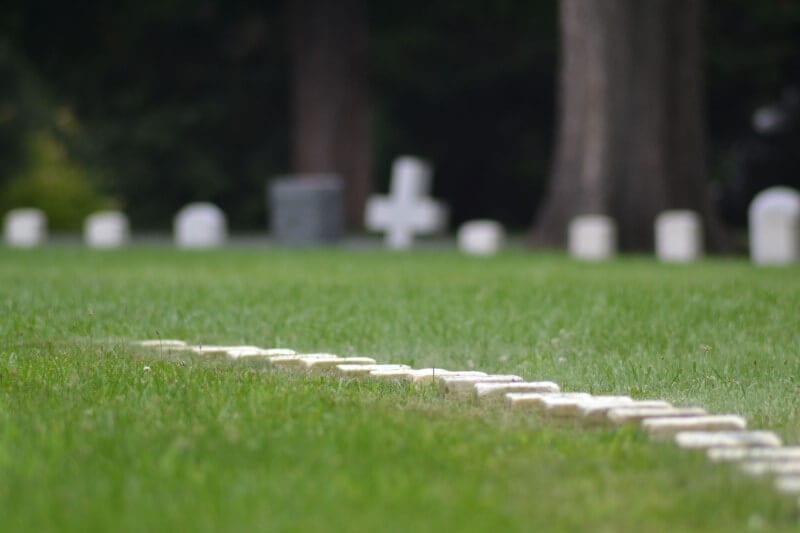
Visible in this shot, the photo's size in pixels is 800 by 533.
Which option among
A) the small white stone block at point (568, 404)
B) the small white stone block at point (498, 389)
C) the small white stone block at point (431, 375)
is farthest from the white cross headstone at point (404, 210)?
the small white stone block at point (568, 404)

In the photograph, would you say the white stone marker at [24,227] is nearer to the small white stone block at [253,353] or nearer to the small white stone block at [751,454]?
the small white stone block at [253,353]

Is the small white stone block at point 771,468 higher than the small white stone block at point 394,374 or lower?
higher

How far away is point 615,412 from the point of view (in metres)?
5.79

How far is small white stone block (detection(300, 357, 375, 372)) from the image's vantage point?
773 cm

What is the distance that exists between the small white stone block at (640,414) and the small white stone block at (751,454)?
0.61 meters

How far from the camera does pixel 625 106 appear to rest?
2058 centimetres

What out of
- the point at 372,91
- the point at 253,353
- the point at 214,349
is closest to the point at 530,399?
the point at 253,353

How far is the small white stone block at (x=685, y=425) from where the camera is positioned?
18.1 ft

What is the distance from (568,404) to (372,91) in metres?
30.4

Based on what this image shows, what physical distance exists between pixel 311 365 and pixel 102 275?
7.49 meters

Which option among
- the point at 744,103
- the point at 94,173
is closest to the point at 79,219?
the point at 94,173

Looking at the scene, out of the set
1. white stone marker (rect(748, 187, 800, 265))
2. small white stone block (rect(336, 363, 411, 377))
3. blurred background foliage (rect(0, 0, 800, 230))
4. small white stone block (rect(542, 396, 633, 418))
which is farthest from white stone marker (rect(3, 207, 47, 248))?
small white stone block (rect(542, 396, 633, 418))

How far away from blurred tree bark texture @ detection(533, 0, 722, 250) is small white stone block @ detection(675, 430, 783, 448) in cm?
1533

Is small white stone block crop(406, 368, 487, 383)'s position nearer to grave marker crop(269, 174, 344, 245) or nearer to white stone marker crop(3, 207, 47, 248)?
grave marker crop(269, 174, 344, 245)
